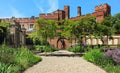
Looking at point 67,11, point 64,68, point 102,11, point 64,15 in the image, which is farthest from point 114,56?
point 67,11

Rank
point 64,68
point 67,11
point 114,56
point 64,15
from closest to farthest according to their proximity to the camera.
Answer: point 64,68 < point 114,56 < point 64,15 < point 67,11

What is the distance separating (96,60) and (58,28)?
52.3 feet

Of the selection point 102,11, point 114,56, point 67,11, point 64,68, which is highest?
point 67,11

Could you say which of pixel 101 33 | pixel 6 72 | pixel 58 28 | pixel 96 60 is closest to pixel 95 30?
pixel 101 33

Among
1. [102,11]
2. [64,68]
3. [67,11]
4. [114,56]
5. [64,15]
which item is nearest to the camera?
[64,68]

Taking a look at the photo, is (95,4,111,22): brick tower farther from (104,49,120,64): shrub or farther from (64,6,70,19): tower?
(104,49,120,64): shrub

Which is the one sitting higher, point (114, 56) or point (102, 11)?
point (102, 11)

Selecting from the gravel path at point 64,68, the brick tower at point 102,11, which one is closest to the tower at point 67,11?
the brick tower at point 102,11

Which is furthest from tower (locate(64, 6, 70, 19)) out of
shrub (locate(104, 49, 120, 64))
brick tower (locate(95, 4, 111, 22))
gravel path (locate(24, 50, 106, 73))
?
shrub (locate(104, 49, 120, 64))

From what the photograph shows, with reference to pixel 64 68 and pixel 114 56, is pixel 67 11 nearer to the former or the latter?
pixel 114 56

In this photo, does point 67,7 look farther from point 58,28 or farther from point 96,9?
point 58,28

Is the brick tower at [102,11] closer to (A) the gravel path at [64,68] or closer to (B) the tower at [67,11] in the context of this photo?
(B) the tower at [67,11]

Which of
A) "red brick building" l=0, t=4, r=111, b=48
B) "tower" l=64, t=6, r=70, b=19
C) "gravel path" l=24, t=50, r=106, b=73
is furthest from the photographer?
"tower" l=64, t=6, r=70, b=19

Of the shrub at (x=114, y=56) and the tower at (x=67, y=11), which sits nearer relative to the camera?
the shrub at (x=114, y=56)
